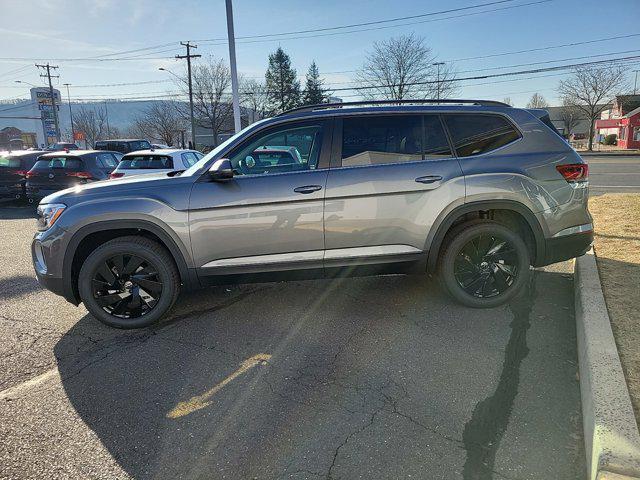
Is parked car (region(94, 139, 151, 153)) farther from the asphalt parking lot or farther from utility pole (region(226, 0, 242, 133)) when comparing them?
the asphalt parking lot

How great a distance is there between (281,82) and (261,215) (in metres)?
61.6

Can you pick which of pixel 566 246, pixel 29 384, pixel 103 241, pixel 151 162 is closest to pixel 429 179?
pixel 566 246

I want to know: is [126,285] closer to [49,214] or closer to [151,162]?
[49,214]

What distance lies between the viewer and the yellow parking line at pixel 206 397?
2.77 m

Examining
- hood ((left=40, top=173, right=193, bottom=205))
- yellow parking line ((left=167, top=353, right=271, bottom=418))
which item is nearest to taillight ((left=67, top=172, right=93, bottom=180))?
hood ((left=40, top=173, right=193, bottom=205))

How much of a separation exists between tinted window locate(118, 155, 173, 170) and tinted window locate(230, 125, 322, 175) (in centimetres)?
757

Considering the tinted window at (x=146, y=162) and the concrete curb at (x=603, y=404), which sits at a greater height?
the tinted window at (x=146, y=162)

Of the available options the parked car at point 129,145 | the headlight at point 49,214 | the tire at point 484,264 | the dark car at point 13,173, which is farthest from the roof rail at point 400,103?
the parked car at point 129,145

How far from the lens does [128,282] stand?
4.02 m

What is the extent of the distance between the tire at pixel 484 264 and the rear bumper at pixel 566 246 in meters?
0.20

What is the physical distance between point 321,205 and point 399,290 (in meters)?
1.58

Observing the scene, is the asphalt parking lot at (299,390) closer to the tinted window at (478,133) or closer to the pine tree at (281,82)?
the tinted window at (478,133)

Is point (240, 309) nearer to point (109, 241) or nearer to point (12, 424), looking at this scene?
point (109, 241)

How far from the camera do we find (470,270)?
168 inches
